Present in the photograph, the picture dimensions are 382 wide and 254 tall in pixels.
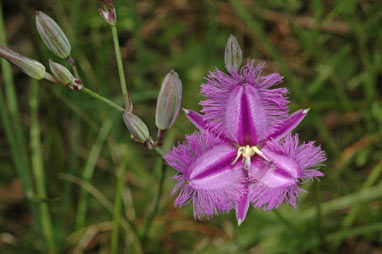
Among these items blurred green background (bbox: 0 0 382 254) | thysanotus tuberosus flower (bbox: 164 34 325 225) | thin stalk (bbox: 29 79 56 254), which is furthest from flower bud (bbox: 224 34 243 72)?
thin stalk (bbox: 29 79 56 254)

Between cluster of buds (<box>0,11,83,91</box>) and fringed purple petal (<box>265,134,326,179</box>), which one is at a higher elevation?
cluster of buds (<box>0,11,83,91</box>)

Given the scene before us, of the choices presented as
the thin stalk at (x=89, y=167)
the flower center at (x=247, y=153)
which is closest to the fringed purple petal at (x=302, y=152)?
the flower center at (x=247, y=153)

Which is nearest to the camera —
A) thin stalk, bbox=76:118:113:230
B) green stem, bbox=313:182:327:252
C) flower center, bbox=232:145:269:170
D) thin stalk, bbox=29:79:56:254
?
flower center, bbox=232:145:269:170

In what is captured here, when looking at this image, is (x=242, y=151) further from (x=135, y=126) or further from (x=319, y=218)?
(x=319, y=218)

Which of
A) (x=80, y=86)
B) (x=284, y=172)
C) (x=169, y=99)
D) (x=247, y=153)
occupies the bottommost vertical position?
(x=284, y=172)

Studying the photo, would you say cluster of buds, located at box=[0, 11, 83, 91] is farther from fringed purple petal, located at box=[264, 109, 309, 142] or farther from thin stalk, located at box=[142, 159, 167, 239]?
fringed purple petal, located at box=[264, 109, 309, 142]

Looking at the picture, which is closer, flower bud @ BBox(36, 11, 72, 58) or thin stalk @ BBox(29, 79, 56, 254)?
flower bud @ BBox(36, 11, 72, 58)

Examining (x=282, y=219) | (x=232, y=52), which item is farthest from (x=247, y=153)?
(x=282, y=219)
